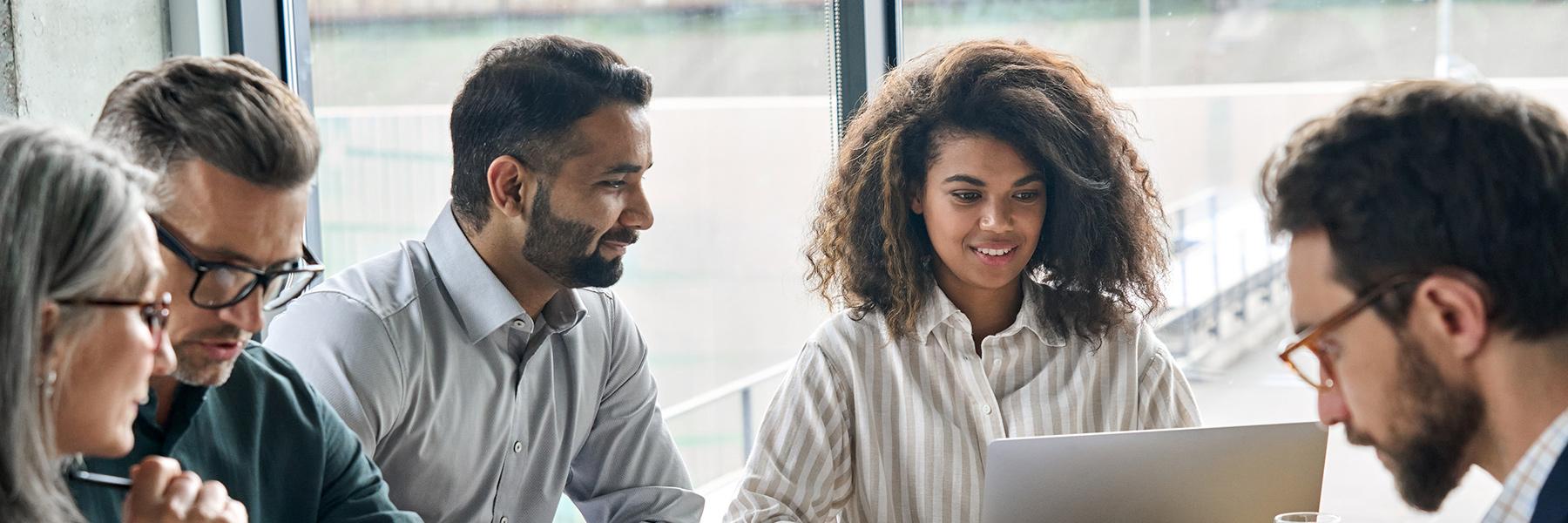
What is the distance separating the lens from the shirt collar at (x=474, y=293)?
6.53 feet

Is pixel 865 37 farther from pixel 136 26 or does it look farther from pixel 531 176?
pixel 136 26

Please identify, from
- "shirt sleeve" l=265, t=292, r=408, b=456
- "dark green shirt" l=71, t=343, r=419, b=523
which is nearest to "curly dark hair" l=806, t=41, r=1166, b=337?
"shirt sleeve" l=265, t=292, r=408, b=456

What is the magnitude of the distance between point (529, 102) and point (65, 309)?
1128mm

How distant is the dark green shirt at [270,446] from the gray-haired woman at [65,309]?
1.43 ft

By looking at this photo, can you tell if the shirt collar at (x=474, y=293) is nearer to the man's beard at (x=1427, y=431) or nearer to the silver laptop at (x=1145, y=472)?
the silver laptop at (x=1145, y=472)

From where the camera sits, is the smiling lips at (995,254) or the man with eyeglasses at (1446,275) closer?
the man with eyeglasses at (1446,275)

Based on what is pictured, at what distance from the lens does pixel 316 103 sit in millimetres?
2941

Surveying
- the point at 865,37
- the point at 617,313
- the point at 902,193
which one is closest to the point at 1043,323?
the point at 902,193

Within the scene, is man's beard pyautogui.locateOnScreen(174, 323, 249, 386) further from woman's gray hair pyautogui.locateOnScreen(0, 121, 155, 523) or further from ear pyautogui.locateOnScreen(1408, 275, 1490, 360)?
ear pyautogui.locateOnScreen(1408, 275, 1490, 360)

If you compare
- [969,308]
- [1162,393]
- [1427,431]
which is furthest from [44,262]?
[1162,393]

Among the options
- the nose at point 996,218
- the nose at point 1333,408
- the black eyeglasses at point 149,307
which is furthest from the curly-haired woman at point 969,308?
the black eyeglasses at point 149,307

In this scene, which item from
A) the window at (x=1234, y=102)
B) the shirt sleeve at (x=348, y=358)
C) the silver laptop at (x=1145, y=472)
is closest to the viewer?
the silver laptop at (x=1145, y=472)

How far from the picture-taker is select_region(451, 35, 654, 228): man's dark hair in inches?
81.0

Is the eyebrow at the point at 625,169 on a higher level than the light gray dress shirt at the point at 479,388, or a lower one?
higher
